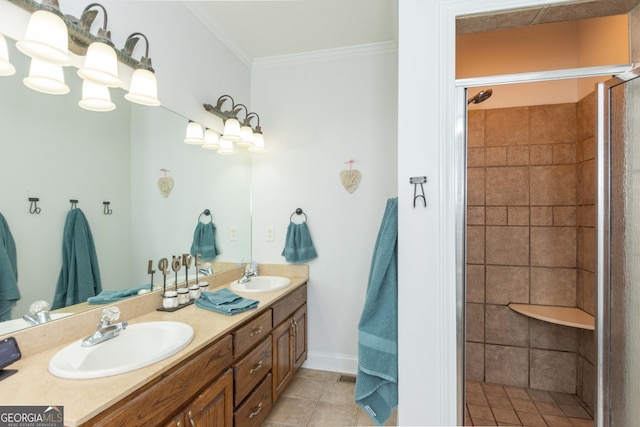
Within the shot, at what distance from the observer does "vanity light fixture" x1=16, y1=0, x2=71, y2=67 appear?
1025 mm

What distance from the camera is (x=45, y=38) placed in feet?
3.41

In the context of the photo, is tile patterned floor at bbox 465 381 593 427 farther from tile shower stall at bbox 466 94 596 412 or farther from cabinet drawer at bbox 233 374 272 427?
cabinet drawer at bbox 233 374 272 427

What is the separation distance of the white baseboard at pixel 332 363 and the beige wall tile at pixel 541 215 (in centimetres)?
173

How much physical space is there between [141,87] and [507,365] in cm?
293

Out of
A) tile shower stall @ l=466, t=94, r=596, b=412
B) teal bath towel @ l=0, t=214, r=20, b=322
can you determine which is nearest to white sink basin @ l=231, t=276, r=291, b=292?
teal bath towel @ l=0, t=214, r=20, b=322

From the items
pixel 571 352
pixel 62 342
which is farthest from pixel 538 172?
pixel 62 342

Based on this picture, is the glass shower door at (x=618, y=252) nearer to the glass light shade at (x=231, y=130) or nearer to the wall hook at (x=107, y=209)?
the glass light shade at (x=231, y=130)

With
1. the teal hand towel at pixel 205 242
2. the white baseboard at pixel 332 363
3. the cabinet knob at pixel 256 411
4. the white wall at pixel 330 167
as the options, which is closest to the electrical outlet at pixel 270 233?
the white wall at pixel 330 167

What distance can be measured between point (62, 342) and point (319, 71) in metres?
2.41

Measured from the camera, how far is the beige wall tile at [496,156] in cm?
223

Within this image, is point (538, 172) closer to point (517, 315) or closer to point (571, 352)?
point (517, 315)

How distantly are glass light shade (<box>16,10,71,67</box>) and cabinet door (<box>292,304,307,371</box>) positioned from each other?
1.94 metres

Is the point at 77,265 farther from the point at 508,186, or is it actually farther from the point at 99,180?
the point at 508,186

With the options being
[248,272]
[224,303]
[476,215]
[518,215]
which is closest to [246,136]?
[248,272]
